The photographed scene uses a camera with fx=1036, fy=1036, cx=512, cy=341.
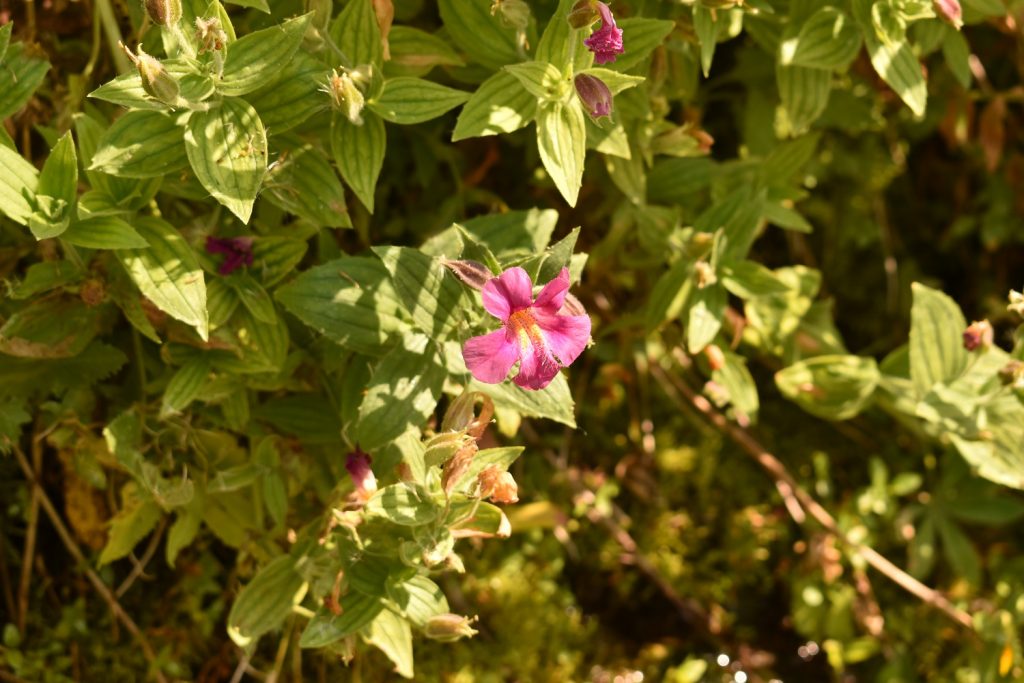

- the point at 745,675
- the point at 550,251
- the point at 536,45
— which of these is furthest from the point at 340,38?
the point at 745,675

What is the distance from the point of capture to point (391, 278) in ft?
4.51

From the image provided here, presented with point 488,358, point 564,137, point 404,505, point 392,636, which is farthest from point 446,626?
point 564,137

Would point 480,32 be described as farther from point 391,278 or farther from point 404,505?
point 404,505

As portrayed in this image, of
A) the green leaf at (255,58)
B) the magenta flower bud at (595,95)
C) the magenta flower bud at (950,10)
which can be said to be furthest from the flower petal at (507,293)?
the magenta flower bud at (950,10)

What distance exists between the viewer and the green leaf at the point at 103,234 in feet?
4.20

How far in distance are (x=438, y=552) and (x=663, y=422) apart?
121 centimetres

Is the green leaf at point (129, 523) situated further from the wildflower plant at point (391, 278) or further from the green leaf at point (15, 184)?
the green leaf at point (15, 184)

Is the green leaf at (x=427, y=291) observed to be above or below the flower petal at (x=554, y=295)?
below

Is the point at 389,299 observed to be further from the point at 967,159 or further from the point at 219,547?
the point at 967,159

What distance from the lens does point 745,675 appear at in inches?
88.5

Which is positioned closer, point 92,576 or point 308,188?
point 308,188

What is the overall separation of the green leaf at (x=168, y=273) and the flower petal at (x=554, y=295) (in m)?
0.43

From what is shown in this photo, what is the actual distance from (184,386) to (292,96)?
0.44 meters

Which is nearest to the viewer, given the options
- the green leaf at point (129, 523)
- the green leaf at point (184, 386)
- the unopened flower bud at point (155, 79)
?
the unopened flower bud at point (155, 79)
